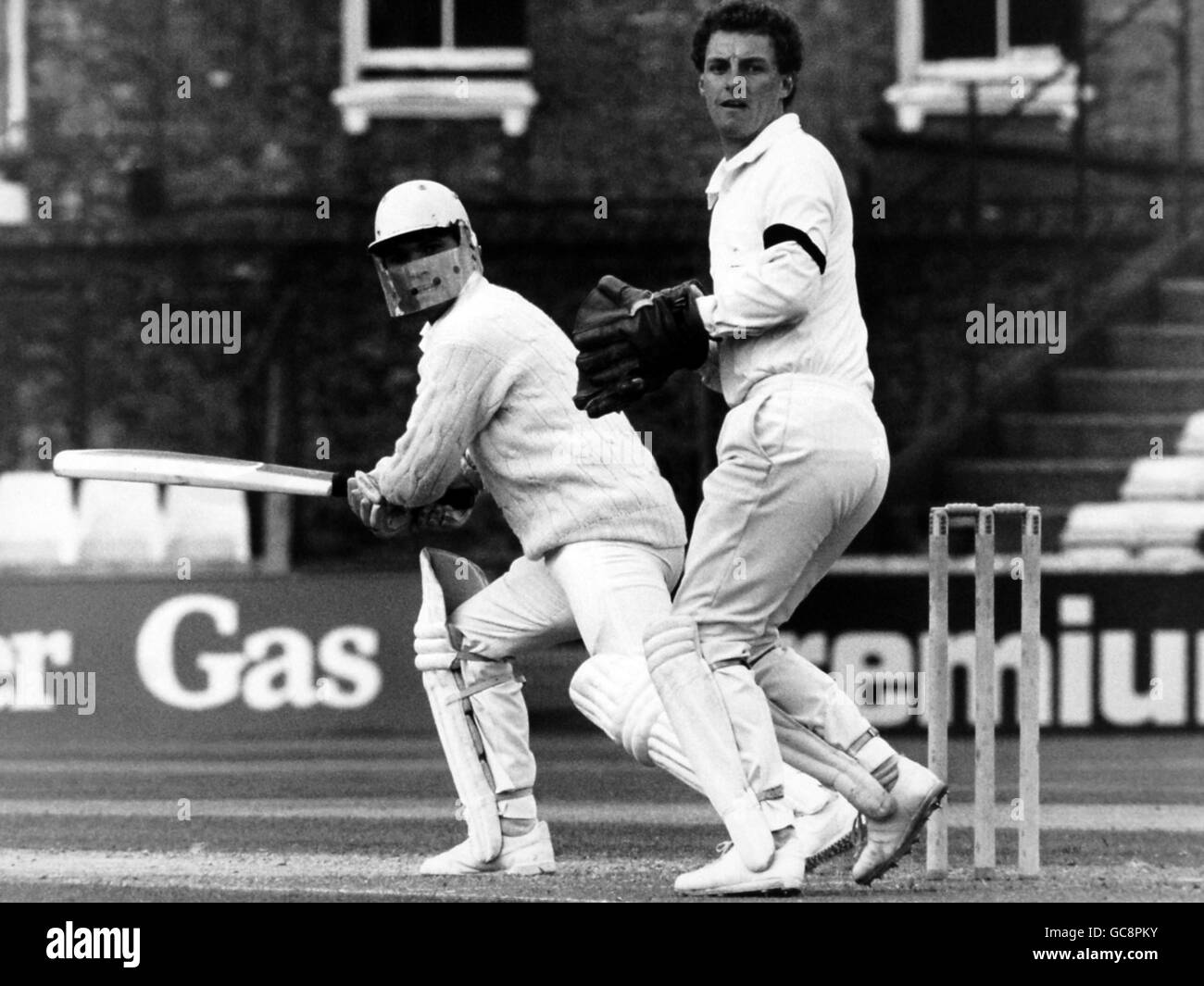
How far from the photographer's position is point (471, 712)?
728 cm

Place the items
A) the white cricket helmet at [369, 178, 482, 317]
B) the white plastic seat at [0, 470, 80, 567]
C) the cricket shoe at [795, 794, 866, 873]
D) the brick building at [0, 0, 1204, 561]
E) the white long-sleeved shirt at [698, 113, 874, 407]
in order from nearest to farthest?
1. the white long-sleeved shirt at [698, 113, 874, 407]
2. the cricket shoe at [795, 794, 866, 873]
3. the white cricket helmet at [369, 178, 482, 317]
4. the white plastic seat at [0, 470, 80, 567]
5. the brick building at [0, 0, 1204, 561]

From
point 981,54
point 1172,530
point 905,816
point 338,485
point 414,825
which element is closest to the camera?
point 905,816

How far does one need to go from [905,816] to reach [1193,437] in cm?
629

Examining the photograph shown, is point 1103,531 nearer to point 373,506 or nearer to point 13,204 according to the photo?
point 13,204

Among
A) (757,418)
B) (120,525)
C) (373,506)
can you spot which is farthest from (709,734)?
(120,525)

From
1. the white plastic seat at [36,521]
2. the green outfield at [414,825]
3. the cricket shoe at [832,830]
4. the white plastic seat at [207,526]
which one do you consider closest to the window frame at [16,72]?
the white plastic seat at [36,521]

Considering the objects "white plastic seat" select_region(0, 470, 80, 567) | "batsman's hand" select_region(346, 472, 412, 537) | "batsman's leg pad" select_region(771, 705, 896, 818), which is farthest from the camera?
"white plastic seat" select_region(0, 470, 80, 567)

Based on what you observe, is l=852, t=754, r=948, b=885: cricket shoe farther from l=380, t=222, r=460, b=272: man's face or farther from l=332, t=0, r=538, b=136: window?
l=332, t=0, r=538, b=136: window

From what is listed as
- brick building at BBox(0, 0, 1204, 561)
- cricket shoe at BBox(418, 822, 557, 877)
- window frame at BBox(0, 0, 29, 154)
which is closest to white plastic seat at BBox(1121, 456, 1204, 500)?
brick building at BBox(0, 0, 1204, 561)

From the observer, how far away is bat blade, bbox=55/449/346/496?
7414 millimetres

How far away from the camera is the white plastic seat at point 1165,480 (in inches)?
485

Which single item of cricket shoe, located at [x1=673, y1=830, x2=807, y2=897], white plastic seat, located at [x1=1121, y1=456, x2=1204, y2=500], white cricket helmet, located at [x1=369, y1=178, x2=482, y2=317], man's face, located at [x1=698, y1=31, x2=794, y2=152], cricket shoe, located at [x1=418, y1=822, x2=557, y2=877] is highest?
man's face, located at [x1=698, y1=31, x2=794, y2=152]
